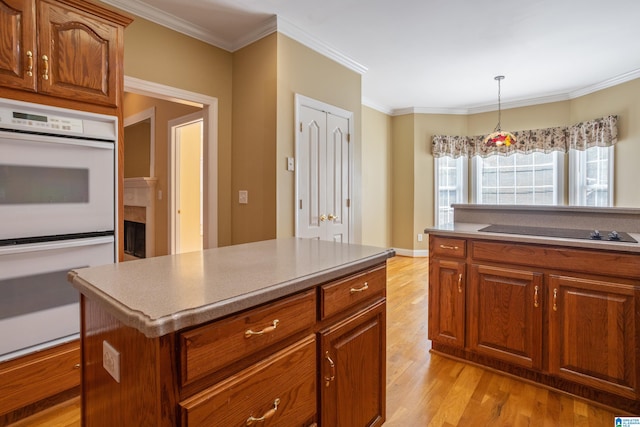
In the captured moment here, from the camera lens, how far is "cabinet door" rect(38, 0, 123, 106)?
1.77 meters

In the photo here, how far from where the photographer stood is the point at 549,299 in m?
2.00

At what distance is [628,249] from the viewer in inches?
68.9

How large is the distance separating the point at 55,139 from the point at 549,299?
2.92m

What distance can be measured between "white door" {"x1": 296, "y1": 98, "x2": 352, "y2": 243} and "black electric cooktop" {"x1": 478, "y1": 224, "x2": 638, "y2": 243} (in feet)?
5.12

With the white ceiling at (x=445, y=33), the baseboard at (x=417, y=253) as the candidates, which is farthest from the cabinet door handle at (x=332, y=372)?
the baseboard at (x=417, y=253)

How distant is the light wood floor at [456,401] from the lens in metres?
1.80

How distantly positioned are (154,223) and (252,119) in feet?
7.07

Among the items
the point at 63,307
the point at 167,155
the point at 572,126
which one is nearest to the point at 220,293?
the point at 63,307

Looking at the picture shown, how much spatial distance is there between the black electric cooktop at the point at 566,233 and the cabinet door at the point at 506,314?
0.98 feet

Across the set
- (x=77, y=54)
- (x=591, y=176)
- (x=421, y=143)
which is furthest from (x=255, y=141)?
(x=591, y=176)

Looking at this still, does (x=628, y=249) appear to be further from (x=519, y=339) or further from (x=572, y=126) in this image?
(x=572, y=126)

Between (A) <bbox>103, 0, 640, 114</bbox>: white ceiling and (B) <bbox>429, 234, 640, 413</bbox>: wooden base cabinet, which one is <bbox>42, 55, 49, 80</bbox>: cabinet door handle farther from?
(B) <bbox>429, 234, 640, 413</bbox>: wooden base cabinet

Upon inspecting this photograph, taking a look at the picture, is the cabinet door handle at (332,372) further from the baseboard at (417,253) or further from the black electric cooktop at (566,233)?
the baseboard at (417,253)

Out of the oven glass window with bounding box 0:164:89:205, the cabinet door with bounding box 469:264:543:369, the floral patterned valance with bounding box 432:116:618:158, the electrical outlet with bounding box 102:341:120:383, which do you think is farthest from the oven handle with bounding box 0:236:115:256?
the floral patterned valance with bounding box 432:116:618:158
